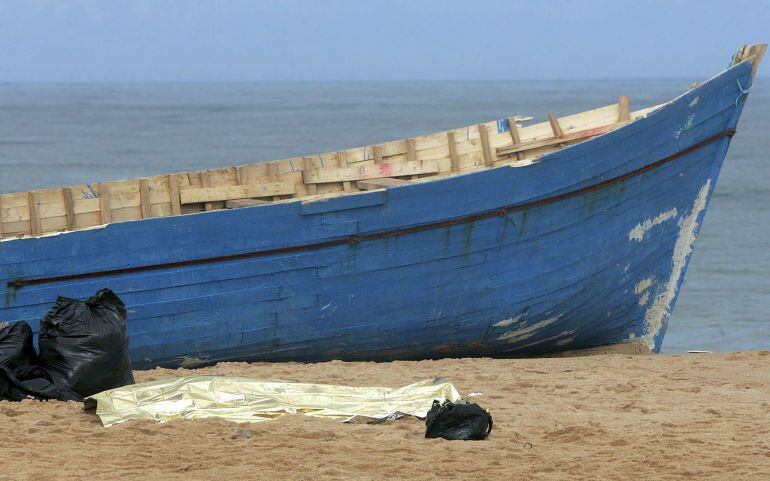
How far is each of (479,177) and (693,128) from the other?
83.5 inches

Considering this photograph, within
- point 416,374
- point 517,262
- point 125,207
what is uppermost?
point 125,207

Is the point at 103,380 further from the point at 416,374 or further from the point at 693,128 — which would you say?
the point at 693,128

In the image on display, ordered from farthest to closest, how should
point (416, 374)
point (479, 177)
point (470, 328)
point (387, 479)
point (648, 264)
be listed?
1. point (648, 264)
2. point (470, 328)
3. point (479, 177)
4. point (416, 374)
5. point (387, 479)

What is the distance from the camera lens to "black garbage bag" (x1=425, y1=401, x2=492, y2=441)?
19.2ft

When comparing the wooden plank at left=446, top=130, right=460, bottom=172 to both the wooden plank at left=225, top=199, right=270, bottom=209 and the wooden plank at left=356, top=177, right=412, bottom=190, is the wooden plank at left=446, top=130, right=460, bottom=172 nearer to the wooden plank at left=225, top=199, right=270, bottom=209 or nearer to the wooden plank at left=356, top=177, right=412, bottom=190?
the wooden plank at left=356, top=177, right=412, bottom=190

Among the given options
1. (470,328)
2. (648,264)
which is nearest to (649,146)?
(648,264)

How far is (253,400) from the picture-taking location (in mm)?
6449

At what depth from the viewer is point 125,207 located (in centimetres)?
916

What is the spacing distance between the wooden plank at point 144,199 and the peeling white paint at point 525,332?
120 inches

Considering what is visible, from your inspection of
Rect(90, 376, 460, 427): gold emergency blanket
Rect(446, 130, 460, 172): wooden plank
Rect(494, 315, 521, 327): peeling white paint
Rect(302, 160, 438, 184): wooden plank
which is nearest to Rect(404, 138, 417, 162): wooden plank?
Rect(446, 130, 460, 172): wooden plank

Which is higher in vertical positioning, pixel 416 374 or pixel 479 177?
pixel 479 177

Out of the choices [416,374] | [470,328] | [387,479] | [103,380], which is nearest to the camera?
[387,479]

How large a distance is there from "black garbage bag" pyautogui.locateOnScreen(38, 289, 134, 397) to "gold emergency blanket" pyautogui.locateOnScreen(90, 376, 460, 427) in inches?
13.7

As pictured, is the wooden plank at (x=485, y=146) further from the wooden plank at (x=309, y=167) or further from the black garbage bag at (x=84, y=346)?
the black garbage bag at (x=84, y=346)
